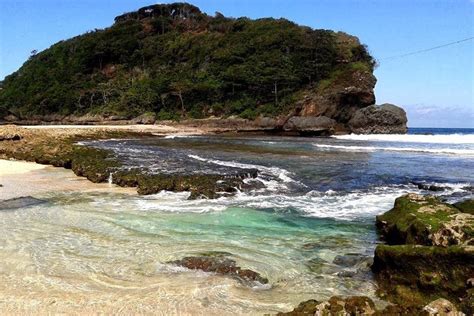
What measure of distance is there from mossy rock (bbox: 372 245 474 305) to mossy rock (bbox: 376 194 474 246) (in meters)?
0.95

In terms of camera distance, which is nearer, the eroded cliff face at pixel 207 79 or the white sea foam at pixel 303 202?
the white sea foam at pixel 303 202

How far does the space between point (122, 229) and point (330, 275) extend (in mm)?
4802

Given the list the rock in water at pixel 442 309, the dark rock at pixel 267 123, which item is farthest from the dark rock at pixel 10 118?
the rock in water at pixel 442 309

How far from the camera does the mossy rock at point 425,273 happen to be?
18.1 ft

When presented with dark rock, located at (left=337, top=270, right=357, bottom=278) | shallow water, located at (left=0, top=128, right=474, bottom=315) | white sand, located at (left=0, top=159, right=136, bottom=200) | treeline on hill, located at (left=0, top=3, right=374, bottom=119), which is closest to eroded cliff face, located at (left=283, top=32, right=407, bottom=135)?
treeline on hill, located at (left=0, top=3, right=374, bottom=119)

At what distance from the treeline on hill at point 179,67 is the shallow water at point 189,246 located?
47.3 metres

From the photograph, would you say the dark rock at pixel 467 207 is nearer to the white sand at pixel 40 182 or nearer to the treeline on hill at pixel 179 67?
the white sand at pixel 40 182

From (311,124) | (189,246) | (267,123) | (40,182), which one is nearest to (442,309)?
(189,246)

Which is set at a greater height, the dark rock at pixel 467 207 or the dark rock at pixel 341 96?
the dark rock at pixel 341 96

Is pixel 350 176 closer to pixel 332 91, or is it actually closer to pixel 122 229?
pixel 122 229

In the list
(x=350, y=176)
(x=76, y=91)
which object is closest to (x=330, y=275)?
(x=350, y=176)

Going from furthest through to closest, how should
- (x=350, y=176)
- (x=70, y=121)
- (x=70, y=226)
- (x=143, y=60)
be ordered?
(x=143, y=60) → (x=70, y=121) → (x=350, y=176) → (x=70, y=226)

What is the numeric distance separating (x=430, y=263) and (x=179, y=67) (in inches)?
3037

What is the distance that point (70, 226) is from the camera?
378 inches
